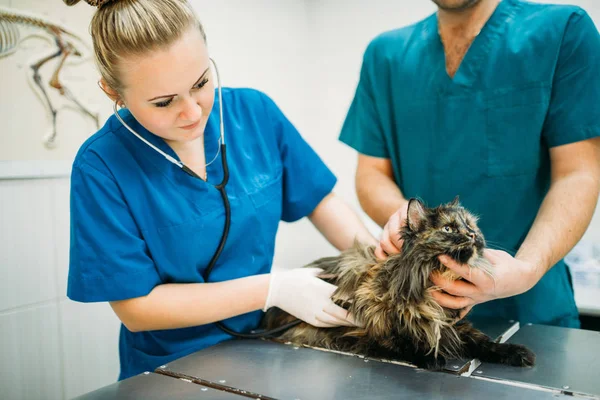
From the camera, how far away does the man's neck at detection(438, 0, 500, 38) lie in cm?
162

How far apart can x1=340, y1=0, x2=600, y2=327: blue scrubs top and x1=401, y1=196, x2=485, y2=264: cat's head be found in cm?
40

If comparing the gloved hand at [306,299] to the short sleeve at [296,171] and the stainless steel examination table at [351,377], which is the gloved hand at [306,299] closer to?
the stainless steel examination table at [351,377]

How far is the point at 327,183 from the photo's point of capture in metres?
1.73

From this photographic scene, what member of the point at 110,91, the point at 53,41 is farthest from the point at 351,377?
the point at 53,41

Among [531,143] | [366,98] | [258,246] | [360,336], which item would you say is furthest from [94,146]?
[531,143]

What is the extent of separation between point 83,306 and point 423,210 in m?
1.53

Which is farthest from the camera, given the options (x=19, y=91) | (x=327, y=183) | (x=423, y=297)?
(x=19, y=91)

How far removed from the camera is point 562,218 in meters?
1.43

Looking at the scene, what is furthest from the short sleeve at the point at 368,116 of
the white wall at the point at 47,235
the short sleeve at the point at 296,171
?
the white wall at the point at 47,235

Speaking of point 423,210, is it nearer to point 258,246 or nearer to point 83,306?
point 258,246

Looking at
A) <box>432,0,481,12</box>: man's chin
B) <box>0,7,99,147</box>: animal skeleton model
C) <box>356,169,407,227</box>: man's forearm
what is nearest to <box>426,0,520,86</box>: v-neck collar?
<box>432,0,481,12</box>: man's chin

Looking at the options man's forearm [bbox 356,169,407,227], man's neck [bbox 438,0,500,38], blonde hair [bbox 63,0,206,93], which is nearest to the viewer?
blonde hair [bbox 63,0,206,93]

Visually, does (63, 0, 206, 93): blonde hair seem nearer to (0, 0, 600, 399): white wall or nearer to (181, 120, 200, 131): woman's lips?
(181, 120, 200, 131): woman's lips

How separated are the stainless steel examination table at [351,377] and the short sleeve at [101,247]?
233mm
